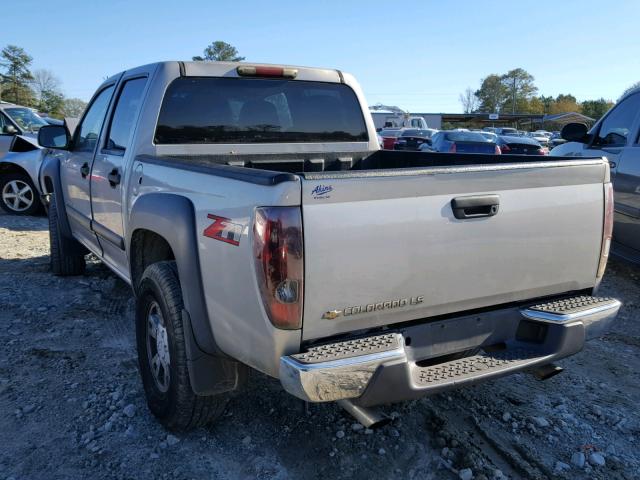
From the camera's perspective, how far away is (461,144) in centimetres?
1362

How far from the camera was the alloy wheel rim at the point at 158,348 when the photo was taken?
2.96 metres

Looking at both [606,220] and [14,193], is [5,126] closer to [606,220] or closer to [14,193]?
[14,193]

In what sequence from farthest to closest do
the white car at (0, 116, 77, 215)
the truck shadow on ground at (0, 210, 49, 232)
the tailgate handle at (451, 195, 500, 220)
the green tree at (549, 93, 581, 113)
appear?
the green tree at (549, 93, 581, 113) < the white car at (0, 116, 77, 215) < the truck shadow on ground at (0, 210, 49, 232) < the tailgate handle at (451, 195, 500, 220)

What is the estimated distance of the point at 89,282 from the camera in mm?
5734

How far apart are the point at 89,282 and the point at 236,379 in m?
3.61

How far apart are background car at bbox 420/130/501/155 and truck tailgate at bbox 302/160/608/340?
33.7ft

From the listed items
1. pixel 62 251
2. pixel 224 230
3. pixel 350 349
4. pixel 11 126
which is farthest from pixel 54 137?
pixel 11 126

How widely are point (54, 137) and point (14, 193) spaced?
536 cm

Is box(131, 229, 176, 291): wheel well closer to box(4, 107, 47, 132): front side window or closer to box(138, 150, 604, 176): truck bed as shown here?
box(138, 150, 604, 176): truck bed

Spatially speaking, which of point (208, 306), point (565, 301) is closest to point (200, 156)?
point (208, 306)

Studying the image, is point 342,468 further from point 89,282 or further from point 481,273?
point 89,282

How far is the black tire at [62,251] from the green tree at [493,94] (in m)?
118

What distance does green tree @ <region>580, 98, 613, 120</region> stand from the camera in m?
94.0

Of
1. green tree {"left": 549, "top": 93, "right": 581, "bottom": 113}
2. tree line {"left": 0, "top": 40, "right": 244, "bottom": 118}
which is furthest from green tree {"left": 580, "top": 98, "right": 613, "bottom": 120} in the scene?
tree line {"left": 0, "top": 40, "right": 244, "bottom": 118}
